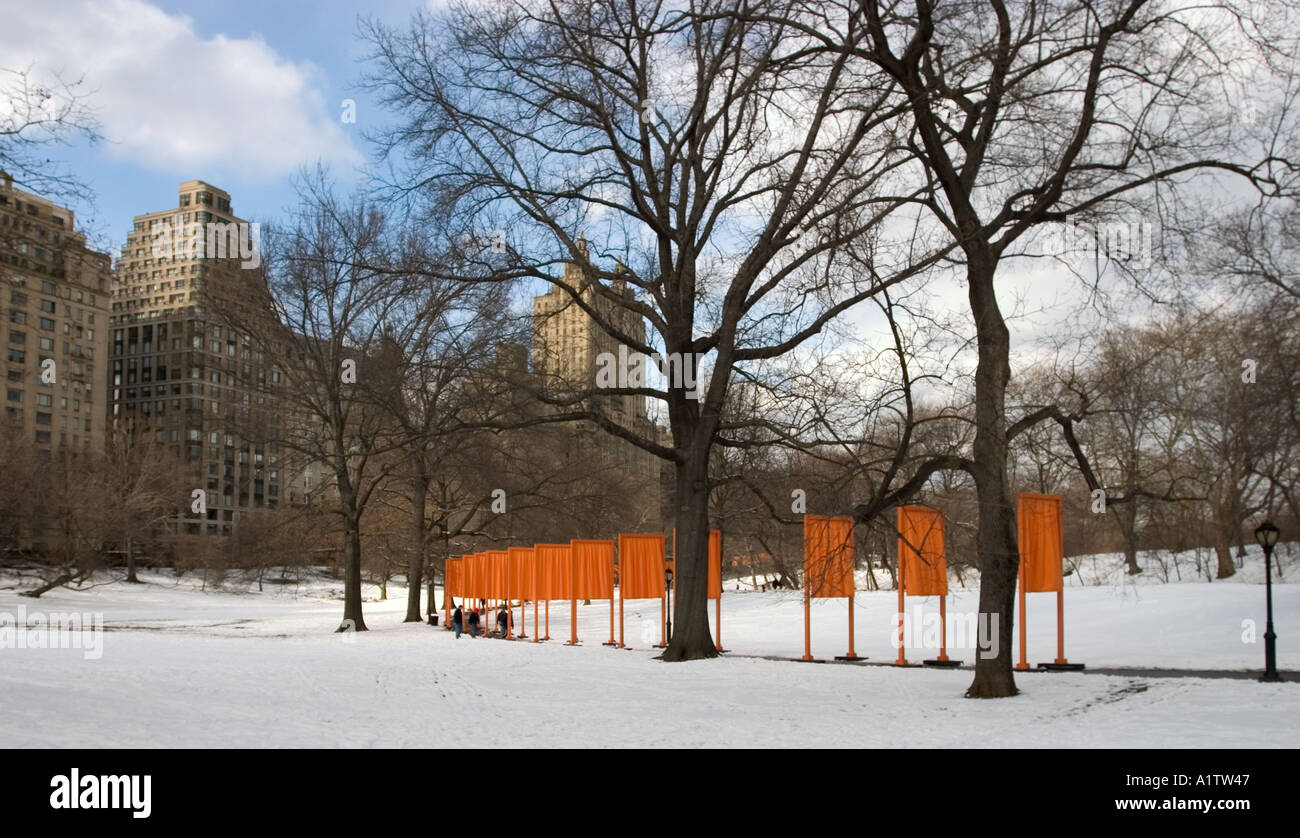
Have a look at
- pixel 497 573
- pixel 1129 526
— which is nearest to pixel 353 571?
pixel 497 573

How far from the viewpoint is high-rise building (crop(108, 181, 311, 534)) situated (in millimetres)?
39688

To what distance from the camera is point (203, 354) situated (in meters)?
39.0

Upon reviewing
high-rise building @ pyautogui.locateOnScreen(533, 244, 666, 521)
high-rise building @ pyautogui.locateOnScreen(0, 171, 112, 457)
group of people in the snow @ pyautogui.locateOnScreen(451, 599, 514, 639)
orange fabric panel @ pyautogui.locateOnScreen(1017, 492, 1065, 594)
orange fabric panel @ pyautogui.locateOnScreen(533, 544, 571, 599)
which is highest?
high-rise building @ pyautogui.locateOnScreen(0, 171, 112, 457)

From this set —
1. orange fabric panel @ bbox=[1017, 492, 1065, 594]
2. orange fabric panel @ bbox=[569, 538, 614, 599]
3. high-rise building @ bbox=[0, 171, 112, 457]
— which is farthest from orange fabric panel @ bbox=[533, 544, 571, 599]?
high-rise building @ bbox=[0, 171, 112, 457]

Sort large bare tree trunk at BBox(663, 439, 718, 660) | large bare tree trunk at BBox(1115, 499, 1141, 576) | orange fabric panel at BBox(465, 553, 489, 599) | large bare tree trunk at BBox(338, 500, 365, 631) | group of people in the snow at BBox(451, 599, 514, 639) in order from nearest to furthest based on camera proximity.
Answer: large bare tree trunk at BBox(1115, 499, 1141, 576) < large bare tree trunk at BBox(663, 439, 718, 660) < group of people in the snow at BBox(451, 599, 514, 639) < large bare tree trunk at BBox(338, 500, 365, 631) < orange fabric panel at BBox(465, 553, 489, 599)

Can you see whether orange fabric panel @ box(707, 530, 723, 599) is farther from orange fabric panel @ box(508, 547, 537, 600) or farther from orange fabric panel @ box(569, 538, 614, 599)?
orange fabric panel @ box(508, 547, 537, 600)

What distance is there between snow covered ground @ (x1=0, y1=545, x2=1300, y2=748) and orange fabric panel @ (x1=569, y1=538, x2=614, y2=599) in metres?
1.72

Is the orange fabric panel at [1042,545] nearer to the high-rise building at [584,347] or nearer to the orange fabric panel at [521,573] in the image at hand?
the high-rise building at [584,347]

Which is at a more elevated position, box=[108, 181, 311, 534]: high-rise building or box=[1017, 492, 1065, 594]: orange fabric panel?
box=[108, 181, 311, 534]: high-rise building
